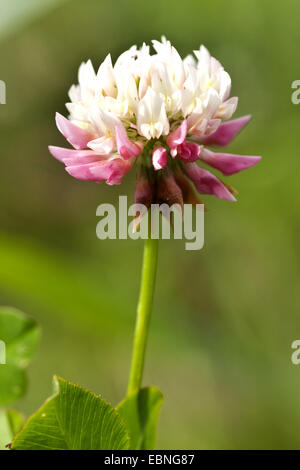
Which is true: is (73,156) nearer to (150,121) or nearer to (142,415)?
(150,121)

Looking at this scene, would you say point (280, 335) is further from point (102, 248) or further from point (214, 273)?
point (102, 248)

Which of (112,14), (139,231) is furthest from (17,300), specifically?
(139,231)

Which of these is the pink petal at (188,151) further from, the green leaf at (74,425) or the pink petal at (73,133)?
the green leaf at (74,425)

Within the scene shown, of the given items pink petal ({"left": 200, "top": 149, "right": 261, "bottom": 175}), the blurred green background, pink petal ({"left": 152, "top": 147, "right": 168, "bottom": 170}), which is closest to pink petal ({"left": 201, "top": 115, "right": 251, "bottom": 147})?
pink petal ({"left": 200, "top": 149, "right": 261, "bottom": 175})

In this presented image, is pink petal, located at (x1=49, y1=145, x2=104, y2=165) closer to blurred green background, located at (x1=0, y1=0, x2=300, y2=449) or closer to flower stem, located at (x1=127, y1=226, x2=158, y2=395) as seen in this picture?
flower stem, located at (x1=127, y1=226, x2=158, y2=395)

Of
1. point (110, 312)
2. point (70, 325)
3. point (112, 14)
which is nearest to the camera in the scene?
point (110, 312)

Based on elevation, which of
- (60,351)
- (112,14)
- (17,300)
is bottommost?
(60,351)

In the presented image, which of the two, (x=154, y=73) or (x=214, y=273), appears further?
(x=214, y=273)
